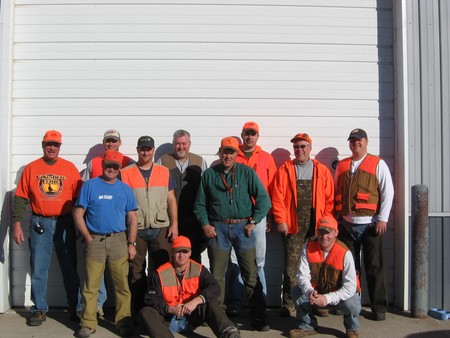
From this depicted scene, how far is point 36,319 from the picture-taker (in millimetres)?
5516

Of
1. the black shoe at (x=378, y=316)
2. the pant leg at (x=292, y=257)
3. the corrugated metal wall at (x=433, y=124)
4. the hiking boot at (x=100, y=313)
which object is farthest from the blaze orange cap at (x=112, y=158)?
the corrugated metal wall at (x=433, y=124)

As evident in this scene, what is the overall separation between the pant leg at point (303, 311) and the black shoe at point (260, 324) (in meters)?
0.35

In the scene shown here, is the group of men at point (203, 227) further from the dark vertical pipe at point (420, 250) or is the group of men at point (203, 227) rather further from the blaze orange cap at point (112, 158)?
the dark vertical pipe at point (420, 250)

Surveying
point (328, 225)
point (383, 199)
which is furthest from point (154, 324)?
point (383, 199)

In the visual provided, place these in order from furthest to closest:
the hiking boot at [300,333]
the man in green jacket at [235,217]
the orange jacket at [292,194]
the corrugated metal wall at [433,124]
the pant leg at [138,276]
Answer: the corrugated metal wall at [433,124] → the orange jacket at [292,194] → the pant leg at [138,276] → the man in green jacket at [235,217] → the hiking boot at [300,333]

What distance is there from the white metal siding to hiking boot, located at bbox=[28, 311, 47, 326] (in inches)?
66.4

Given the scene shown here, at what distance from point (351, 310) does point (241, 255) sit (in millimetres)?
1196

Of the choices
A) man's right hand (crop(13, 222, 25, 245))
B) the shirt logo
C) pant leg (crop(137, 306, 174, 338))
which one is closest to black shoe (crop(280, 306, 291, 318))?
pant leg (crop(137, 306, 174, 338))

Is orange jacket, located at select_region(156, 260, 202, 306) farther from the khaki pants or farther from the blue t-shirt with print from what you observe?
the blue t-shirt with print

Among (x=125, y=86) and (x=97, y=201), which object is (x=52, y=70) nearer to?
(x=125, y=86)

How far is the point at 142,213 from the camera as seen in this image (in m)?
5.46

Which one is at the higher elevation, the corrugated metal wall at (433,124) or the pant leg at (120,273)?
the corrugated metal wall at (433,124)

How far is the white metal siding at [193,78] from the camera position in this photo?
20.5 feet

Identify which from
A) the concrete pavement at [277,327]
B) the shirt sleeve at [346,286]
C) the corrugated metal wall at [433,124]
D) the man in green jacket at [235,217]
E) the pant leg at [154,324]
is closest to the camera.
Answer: the pant leg at [154,324]
